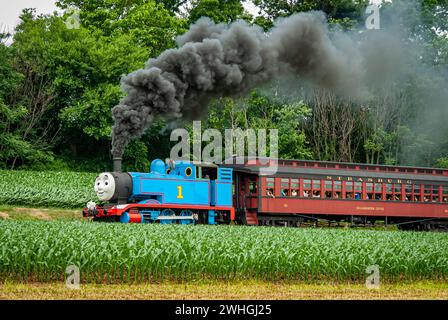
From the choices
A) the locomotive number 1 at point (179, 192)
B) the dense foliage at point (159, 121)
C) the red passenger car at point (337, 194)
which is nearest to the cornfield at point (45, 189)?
the dense foliage at point (159, 121)

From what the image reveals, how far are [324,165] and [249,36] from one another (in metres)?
6.03

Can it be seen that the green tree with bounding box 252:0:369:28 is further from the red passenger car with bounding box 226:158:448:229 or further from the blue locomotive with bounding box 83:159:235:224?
the blue locomotive with bounding box 83:159:235:224

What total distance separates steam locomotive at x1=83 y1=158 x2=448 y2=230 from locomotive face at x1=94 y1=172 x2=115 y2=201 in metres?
0.03

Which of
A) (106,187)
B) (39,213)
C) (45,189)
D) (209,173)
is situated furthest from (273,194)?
(45,189)

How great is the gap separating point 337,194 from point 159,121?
14684 mm

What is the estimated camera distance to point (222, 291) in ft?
38.2

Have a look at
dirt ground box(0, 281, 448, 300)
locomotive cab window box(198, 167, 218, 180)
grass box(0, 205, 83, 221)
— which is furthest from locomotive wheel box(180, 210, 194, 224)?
dirt ground box(0, 281, 448, 300)

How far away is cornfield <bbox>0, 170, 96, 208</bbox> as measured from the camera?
27781 millimetres

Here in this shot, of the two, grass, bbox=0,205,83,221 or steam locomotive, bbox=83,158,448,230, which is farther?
grass, bbox=0,205,83,221

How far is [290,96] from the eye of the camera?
136 feet

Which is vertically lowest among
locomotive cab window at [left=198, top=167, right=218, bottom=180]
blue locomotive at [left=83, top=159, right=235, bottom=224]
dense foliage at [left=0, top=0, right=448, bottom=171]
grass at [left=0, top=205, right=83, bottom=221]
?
grass at [left=0, top=205, right=83, bottom=221]

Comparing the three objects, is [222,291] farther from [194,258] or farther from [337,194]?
[337,194]

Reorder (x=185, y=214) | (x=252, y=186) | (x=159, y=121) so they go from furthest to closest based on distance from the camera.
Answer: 1. (x=159, y=121)
2. (x=252, y=186)
3. (x=185, y=214)

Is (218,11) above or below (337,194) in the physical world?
above
